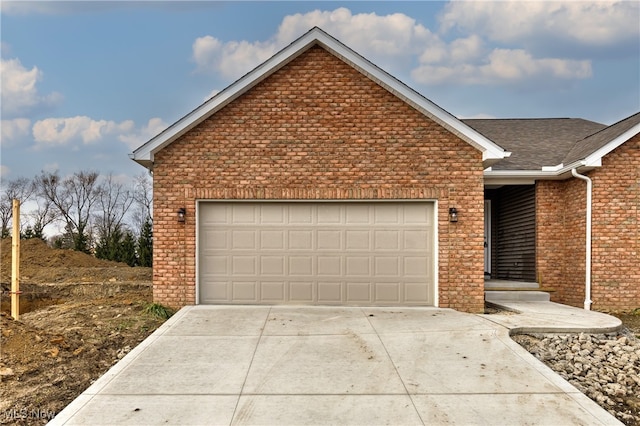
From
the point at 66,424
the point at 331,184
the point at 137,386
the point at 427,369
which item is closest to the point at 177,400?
the point at 137,386

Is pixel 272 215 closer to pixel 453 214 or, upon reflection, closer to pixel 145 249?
pixel 453 214

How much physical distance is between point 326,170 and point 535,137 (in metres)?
7.48

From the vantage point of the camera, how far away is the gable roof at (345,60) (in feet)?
28.7

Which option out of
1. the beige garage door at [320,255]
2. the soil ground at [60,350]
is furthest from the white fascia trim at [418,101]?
the soil ground at [60,350]

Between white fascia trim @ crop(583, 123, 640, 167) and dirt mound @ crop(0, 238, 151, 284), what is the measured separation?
15410mm

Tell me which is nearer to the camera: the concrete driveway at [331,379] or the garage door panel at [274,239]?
the concrete driveway at [331,379]

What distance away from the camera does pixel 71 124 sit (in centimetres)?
3003

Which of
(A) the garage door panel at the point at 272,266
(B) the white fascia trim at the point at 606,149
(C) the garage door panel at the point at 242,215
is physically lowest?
(A) the garage door panel at the point at 272,266

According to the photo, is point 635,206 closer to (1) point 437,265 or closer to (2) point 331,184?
(1) point 437,265

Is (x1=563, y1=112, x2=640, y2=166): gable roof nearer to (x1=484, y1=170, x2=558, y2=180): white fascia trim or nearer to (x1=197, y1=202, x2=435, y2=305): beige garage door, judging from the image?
(x1=484, y1=170, x2=558, y2=180): white fascia trim

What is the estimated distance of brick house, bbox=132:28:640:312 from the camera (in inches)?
351

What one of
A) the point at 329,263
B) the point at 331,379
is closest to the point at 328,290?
the point at 329,263

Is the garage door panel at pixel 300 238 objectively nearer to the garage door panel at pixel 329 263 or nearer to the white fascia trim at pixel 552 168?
the garage door panel at pixel 329 263

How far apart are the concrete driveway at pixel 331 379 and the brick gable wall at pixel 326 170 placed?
1.56 m
